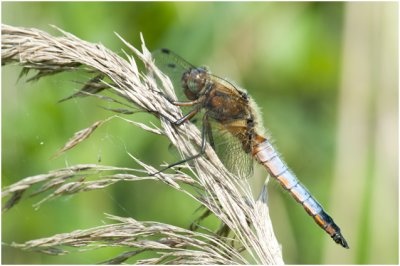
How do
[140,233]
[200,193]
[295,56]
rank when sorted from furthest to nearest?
[295,56]
[200,193]
[140,233]

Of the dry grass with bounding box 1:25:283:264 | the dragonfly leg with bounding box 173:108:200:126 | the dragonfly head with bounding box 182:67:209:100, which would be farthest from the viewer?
the dragonfly head with bounding box 182:67:209:100

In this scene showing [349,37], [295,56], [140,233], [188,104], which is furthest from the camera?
[295,56]

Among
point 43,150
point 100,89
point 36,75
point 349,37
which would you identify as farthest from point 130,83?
point 349,37

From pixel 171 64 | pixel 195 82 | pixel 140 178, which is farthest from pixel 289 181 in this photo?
pixel 140 178

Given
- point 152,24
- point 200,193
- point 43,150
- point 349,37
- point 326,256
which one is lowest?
point 326,256

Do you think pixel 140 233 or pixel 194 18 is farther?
pixel 194 18

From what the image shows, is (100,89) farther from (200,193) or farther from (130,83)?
(200,193)

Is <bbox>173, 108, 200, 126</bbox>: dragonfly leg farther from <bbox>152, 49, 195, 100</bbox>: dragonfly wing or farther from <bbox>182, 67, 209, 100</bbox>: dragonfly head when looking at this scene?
<bbox>152, 49, 195, 100</bbox>: dragonfly wing

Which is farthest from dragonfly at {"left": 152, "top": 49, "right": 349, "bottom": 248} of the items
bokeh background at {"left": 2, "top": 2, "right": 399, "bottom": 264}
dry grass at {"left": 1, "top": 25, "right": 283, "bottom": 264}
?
bokeh background at {"left": 2, "top": 2, "right": 399, "bottom": 264}
